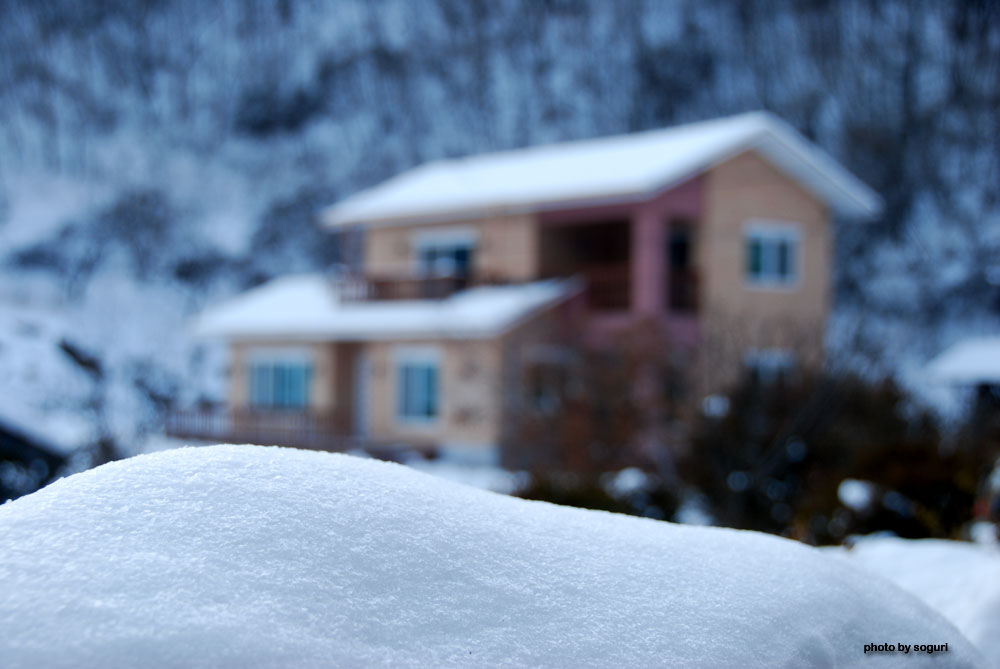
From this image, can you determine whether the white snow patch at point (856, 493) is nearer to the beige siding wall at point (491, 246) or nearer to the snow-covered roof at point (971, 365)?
the beige siding wall at point (491, 246)

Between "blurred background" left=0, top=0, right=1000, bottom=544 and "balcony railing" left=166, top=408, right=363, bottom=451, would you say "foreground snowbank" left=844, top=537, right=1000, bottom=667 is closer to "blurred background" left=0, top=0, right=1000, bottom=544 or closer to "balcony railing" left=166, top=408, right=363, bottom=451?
"blurred background" left=0, top=0, right=1000, bottom=544

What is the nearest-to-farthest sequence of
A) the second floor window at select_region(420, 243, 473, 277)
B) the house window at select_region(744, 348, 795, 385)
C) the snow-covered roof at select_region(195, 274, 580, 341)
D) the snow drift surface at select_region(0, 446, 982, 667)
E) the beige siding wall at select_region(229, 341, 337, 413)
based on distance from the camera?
1. the snow drift surface at select_region(0, 446, 982, 667)
2. the house window at select_region(744, 348, 795, 385)
3. the snow-covered roof at select_region(195, 274, 580, 341)
4. the second floor window at select_region(420, 243, 473, 277)
5. the beige siding wall at select_region(229, 341, 337, 413)

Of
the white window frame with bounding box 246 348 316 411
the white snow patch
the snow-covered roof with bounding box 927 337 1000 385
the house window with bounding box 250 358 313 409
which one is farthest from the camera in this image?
the snow-covered roof with bounding box 927 337 1000 385

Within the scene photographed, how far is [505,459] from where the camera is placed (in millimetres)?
19781

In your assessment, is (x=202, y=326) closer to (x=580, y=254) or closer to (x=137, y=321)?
(x=137, y=321)

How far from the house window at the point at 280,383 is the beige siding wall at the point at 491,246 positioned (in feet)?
9.27

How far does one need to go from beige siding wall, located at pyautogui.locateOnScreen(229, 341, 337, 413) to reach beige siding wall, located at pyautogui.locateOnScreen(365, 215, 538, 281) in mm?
2199

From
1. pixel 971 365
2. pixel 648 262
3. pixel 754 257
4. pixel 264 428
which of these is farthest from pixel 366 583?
pixel 971 365

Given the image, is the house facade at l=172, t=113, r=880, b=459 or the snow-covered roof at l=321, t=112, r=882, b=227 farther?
the house facade at l=172, t=113, r=880, b=459

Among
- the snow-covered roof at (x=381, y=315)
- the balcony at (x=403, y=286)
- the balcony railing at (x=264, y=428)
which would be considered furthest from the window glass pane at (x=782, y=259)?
the balcony railing at (x=264, y=428)

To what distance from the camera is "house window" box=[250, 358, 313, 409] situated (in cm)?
2442

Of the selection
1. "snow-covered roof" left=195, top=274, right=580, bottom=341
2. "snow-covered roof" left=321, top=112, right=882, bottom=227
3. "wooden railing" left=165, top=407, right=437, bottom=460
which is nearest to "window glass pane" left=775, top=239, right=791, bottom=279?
"snow-covered roof" left=321, top=112, right=882, bottom=227

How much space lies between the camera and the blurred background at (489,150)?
10.5 meters

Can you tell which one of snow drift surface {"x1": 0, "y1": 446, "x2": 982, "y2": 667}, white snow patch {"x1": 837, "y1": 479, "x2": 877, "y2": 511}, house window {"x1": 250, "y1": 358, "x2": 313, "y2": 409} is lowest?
house window {"x1": 250, "y1": 358, "x2": 313, "y2": 409}
